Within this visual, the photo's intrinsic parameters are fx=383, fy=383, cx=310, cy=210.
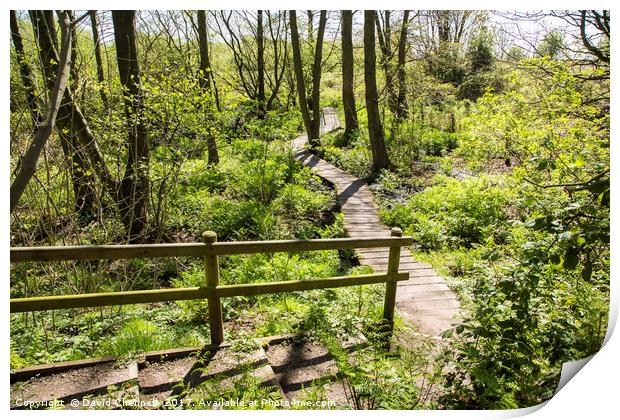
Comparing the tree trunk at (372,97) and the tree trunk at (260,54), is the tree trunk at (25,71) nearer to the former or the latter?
the tree trunk at (372,97)

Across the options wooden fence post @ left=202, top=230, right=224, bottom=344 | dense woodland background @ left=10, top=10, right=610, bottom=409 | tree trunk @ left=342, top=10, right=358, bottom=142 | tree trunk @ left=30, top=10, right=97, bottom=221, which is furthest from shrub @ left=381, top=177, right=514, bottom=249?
tree trunk @ left=342, top=10, right=358, bottom=142

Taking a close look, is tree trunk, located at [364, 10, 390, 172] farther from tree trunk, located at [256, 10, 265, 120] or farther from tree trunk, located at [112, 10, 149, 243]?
tree trunk, located at [256, 10, 265, 120]

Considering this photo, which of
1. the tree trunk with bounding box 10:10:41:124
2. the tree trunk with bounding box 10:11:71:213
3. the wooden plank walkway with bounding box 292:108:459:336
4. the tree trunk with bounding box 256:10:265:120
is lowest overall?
the wooden plank walkway with bounding box 292:108:459:336

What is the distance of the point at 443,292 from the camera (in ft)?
16.7

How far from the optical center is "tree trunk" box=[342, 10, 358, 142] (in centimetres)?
1195

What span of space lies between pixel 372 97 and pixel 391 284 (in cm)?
723

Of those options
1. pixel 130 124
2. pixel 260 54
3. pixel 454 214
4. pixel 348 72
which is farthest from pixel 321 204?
pixel 260 54

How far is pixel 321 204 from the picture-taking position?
328 inches

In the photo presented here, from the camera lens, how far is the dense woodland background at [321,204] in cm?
288

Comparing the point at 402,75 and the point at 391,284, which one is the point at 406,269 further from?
the point at 402,75

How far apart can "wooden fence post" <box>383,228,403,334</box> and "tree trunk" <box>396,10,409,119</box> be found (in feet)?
28.1

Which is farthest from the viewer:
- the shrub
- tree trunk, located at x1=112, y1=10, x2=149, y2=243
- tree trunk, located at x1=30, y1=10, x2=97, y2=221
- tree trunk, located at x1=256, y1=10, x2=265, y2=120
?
tree trunk, located at x1=256, y1=10, x2=265, y2=120
